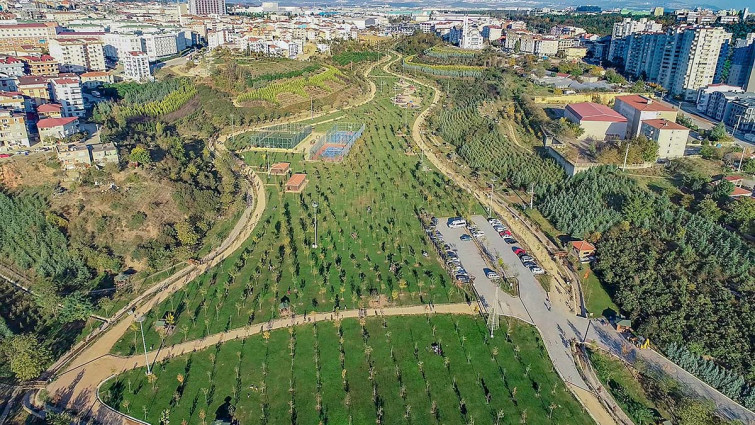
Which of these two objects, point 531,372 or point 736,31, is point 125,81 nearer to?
point 531,372

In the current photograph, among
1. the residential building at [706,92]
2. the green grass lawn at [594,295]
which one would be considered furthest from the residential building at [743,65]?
the green grass lawn at [594,295]

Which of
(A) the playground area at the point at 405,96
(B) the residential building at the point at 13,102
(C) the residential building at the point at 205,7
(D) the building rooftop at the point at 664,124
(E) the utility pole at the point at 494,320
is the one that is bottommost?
(E) the utility pole at the point at 494,320

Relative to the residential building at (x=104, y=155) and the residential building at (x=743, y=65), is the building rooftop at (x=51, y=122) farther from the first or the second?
the residential building at (x=743, y=65)

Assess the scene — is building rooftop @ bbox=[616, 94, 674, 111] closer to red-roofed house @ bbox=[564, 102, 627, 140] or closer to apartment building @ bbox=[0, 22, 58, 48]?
red-roofed house @ bbox=[564, 102, 627, 140]

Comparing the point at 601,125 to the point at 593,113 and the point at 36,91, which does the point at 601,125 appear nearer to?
the point at 593,113

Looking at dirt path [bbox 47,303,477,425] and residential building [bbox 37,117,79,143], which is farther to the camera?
residential building [bbox 37,117,79,143]

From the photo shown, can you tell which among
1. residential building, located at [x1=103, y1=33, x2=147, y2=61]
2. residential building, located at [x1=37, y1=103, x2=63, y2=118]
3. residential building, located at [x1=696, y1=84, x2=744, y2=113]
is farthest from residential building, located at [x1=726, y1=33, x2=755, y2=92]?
residential building, located at [x1=103, y1=33, x2=147, y2=61]

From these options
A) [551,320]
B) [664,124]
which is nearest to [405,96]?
[664,124]
